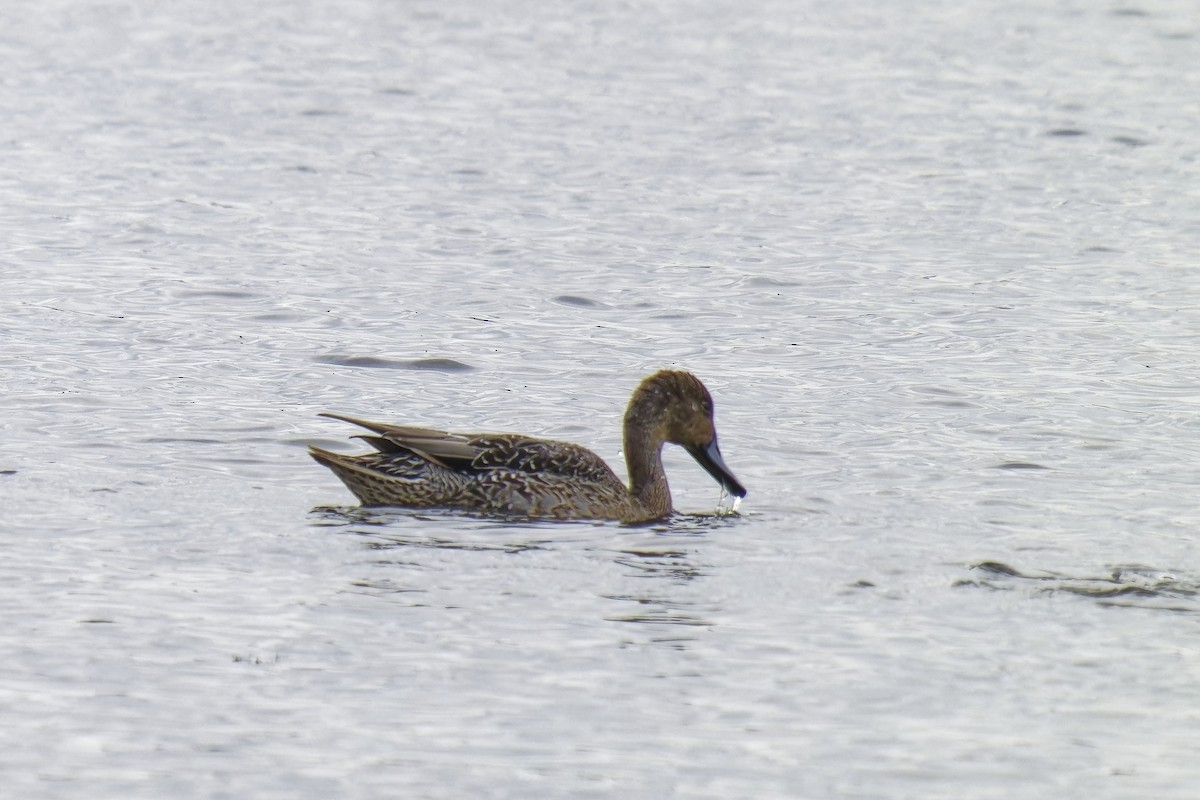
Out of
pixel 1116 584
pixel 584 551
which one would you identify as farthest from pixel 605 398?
pixel 1116 584

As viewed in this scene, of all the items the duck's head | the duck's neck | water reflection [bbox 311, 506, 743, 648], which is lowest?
water reflection [bbox 311, 506, 743, 648]

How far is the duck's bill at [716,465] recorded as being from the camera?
33.9 ft

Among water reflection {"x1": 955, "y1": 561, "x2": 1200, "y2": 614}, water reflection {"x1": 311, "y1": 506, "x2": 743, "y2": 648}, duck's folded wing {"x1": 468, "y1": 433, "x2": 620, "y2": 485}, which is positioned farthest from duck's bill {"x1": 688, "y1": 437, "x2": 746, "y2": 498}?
water reflection {"x1": 955, "y1": 561, "x2": 1200, "y2": 614}

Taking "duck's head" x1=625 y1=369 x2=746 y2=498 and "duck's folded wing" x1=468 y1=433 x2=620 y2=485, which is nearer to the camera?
"duck's folded wing" x1=468 y1=433 x2=620 y2=485

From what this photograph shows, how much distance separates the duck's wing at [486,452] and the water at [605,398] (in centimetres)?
38

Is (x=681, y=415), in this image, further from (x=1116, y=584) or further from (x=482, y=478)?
(x=1116, y=584)

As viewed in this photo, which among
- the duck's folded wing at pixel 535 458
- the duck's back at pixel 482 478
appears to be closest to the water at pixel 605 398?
the duck's back at pixel 482 478

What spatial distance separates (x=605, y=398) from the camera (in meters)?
12.3

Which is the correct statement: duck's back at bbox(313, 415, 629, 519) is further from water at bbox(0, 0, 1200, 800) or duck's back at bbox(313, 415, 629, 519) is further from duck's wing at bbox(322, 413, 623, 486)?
water at bbox(0, 0, 1200, 800)

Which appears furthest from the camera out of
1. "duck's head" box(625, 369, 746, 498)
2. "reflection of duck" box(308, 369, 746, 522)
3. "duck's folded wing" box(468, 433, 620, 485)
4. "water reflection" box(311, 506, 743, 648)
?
"duck's head" box(625, 369, 746, 498)

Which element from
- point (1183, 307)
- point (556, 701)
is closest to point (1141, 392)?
point (1183, 307)

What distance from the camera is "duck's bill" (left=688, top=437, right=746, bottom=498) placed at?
10328 millimetres

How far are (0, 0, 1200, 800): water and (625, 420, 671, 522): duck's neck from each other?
1.46 feet

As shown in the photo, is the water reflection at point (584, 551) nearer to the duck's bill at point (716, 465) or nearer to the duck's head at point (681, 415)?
the duck's bill at point (716, 465)
